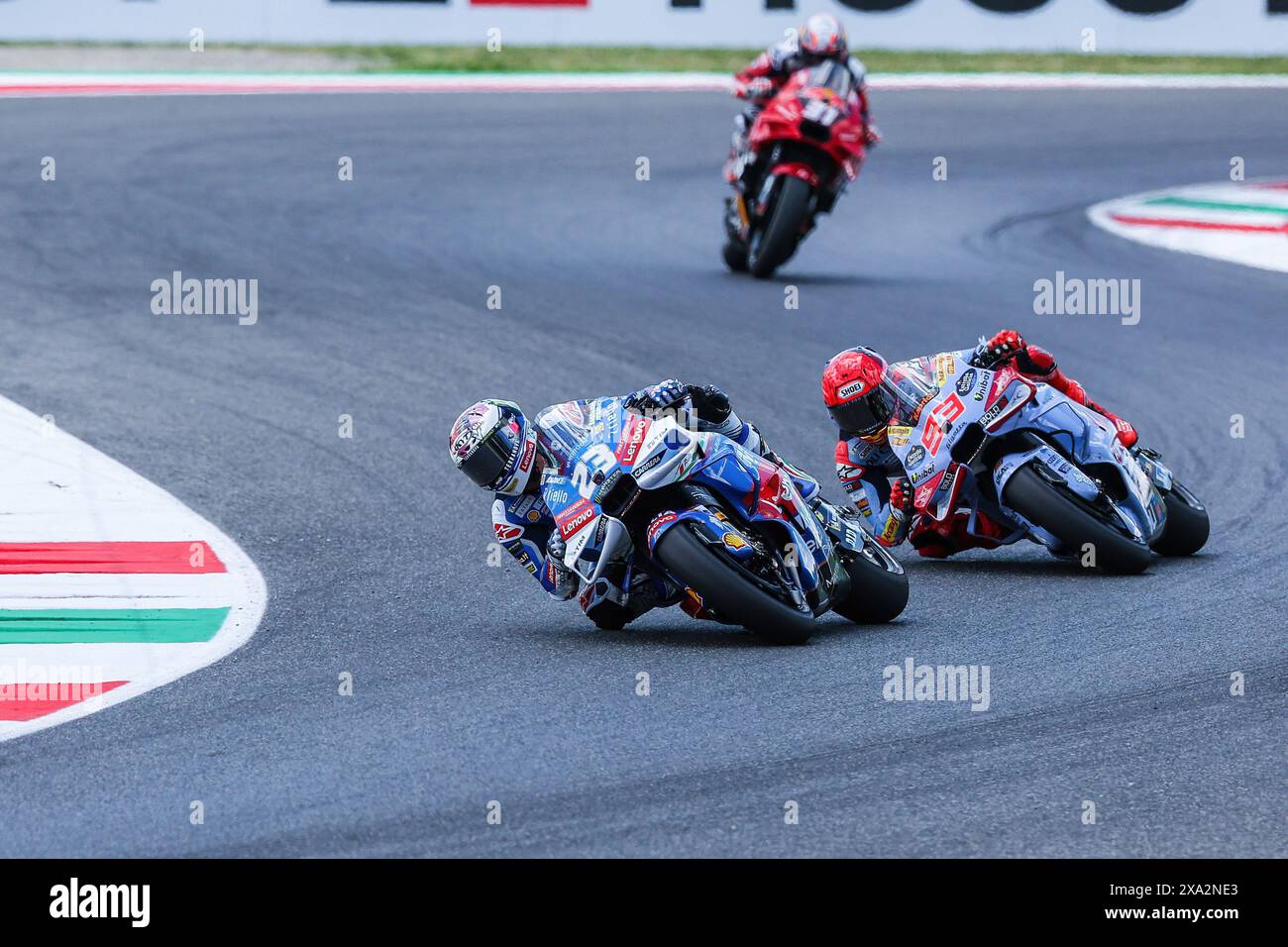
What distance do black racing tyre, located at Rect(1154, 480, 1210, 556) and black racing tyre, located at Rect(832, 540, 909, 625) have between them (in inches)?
63.2

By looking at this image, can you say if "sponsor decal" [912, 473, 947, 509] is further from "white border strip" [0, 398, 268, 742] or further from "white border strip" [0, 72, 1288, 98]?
"white border strip" [0, 72, 1288, 98]

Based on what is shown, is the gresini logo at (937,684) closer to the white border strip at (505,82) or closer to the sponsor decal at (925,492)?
the sponsor decal at (925,492)

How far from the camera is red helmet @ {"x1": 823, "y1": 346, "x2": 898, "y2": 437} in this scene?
360 inches

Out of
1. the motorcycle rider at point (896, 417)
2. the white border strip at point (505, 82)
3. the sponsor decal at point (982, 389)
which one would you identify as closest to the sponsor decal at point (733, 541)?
the motorcycle rider at point (896, 417)

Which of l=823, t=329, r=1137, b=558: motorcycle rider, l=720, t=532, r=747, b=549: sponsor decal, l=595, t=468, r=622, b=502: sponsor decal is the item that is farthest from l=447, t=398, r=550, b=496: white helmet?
l=823, t=329, r=1137, b=558: motorcycle rider

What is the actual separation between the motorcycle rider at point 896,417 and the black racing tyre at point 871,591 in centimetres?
108

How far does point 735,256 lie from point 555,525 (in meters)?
9.34

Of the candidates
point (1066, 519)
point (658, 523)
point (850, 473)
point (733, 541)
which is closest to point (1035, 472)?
point (1066, 519)

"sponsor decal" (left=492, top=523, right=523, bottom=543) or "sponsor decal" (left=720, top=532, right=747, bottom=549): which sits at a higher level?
"sponsor decal" (left=720, top=532, right=747, bottom=549)

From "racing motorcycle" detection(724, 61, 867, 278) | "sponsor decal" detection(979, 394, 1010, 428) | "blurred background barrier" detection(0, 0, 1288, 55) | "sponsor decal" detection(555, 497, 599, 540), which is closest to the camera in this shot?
"sponsor decal" detection(555, 497, 599, 540)

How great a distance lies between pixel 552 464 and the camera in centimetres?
797

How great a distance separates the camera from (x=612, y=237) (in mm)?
18172

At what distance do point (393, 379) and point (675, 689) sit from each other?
6.48m
